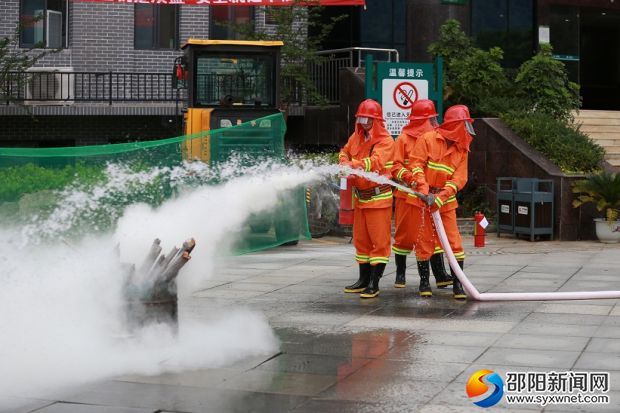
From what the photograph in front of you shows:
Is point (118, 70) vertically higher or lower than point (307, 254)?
higher

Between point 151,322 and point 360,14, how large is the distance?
21619mm

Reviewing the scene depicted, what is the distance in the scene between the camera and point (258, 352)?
7852mm

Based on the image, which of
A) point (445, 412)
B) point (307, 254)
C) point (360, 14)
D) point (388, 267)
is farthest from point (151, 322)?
point (360, 14)

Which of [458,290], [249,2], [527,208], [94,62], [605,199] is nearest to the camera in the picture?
[458,290]

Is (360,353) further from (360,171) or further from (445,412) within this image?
(360,171)

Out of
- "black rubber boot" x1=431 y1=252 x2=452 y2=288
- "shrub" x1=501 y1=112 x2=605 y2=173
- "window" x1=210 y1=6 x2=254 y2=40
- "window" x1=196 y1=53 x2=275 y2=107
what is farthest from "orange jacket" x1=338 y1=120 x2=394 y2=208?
"window" x1=210 y1=6 x2=254 y2=40

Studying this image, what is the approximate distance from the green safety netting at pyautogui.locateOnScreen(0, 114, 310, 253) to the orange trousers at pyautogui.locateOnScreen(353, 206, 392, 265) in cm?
80

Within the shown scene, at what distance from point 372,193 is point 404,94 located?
7.23m

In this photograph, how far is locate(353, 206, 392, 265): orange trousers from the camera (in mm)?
10500

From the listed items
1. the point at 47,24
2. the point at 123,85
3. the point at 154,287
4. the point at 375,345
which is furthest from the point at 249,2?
the point at 154,287

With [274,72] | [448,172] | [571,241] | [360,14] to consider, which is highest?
[360,14]

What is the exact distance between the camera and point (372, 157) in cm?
1035

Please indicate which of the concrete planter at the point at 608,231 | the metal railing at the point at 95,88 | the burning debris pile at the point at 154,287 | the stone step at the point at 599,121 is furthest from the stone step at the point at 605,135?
the burning debris pile at the point at 154,287

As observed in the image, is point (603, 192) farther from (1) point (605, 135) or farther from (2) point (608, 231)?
(1) point (605, 135)
